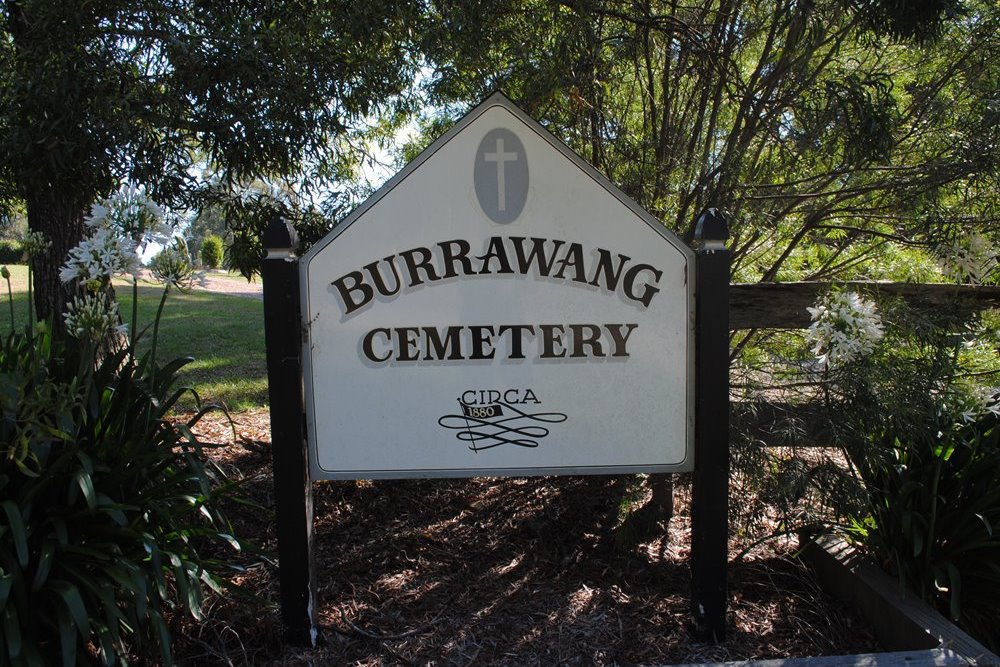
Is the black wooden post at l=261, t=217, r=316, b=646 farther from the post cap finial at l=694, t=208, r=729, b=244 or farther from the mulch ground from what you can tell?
the post cap finial at l=694, t=208, r=729, b=244

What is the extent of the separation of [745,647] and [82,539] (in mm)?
2733

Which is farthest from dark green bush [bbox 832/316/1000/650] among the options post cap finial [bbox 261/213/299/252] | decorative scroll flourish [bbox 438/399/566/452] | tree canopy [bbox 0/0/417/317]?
tree canopy [bbox 0/0/417/317]

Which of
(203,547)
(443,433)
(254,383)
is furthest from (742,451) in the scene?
(254,383)

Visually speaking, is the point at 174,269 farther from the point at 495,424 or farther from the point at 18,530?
the point at 495,424

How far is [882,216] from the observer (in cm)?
425

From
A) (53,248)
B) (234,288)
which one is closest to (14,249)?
(53,248)

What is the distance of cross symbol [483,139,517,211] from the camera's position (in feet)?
10.5

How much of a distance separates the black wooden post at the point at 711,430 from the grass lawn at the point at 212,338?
350 cm

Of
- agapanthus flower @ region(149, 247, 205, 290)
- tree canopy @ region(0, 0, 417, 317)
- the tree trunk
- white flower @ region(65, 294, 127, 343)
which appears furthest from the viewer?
the tree trunk

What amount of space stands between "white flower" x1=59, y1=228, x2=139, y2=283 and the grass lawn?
255cm

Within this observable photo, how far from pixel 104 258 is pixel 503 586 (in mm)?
2335

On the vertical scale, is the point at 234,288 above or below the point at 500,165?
below

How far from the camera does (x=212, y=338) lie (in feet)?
33.6

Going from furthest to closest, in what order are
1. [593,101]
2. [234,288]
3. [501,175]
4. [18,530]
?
1. [234,288]
2. [593,101]
3. [501,175]
4. [18,530]
